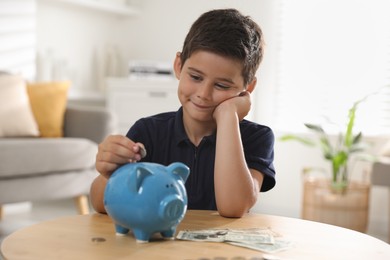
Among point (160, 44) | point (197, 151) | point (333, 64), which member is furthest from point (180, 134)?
point (160, 44)

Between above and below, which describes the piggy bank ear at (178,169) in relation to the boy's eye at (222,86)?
below

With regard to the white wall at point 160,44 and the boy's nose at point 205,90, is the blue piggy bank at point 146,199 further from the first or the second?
the white wall at point 160,44

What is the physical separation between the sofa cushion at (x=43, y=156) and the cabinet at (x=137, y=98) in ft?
2.98

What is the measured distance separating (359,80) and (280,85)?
1.87ft

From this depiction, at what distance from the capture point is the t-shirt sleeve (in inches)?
56.0

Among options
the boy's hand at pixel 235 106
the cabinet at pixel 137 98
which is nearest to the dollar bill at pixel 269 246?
the boy's hand at pixel 235 106

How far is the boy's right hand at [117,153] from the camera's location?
1.09 m

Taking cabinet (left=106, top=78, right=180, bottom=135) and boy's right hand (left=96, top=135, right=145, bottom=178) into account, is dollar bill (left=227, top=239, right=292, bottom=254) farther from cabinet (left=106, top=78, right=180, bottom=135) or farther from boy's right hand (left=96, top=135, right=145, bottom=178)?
cabinet (left=106, top=78, right=180, bottom=135)

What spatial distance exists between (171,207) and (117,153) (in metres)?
0.17

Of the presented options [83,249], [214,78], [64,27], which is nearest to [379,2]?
[64,27]

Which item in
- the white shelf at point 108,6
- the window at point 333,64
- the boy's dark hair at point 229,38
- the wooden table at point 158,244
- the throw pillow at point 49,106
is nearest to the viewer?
the wooden table at point 158,244

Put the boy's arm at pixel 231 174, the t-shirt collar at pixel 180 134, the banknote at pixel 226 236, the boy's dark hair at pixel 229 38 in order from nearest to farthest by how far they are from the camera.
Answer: the banknote at pixel 226 236, the boy's arm at pixel 231 174, the boy's dark hair at pixel 229 38, the t-shirt collar at pixel 180 134

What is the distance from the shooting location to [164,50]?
473cm

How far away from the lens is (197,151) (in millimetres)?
1449
